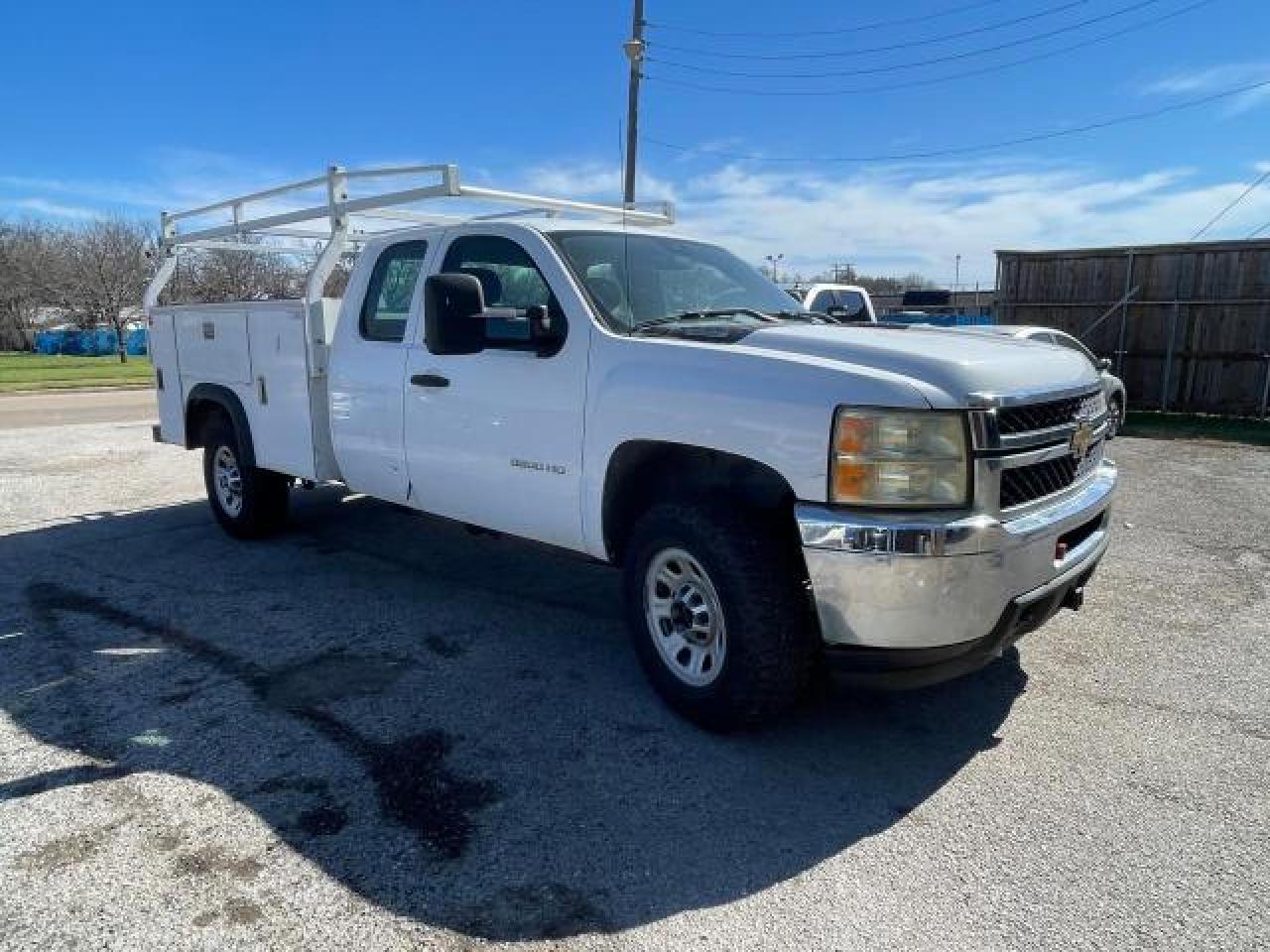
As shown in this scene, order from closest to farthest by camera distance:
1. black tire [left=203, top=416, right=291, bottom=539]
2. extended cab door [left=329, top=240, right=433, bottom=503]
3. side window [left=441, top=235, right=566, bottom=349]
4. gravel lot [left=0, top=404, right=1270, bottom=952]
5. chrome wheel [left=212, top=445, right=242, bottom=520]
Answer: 1. gravel lot [left=0, top=404, right=1270, bottom=952]
2. side window [left=441, top=235, right=566, bottom=349]
3. extended cab door [left=329, top=240, right=433, bottom=503]
4. black tire [left=203, top=416, right=291, bottom=539]
5. chrome wheel [left=212, top=445, right=242, bottom=520]

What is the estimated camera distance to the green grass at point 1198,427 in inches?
500

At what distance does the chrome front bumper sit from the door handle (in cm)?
222

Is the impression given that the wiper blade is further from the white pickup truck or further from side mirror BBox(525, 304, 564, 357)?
side mirror BBox(525, 304, 564, 357)

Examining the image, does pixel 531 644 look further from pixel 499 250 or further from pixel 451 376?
pixel 499 250

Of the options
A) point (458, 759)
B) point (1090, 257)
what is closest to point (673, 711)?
point (458, 759)

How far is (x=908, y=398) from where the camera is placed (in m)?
2.91

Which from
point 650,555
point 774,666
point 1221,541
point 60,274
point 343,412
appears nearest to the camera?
point 774,666

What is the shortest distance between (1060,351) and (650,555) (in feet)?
6.52

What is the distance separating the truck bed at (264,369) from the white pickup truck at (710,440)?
0.04 m

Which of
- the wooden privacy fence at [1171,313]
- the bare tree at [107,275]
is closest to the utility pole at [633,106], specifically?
the wooden privacy fence at [1171,313]

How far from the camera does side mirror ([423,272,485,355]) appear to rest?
388 centimetres

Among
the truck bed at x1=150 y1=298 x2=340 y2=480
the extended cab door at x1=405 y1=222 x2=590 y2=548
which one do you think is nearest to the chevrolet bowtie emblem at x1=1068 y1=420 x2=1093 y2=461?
the extended cab door at x1=405 y1=222 x2=590 y2=548

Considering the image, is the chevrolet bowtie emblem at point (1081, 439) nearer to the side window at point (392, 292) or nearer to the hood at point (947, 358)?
the hood at point (947, 358)

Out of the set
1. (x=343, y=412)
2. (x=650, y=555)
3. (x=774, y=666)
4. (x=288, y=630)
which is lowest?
(x=288, y=630)
